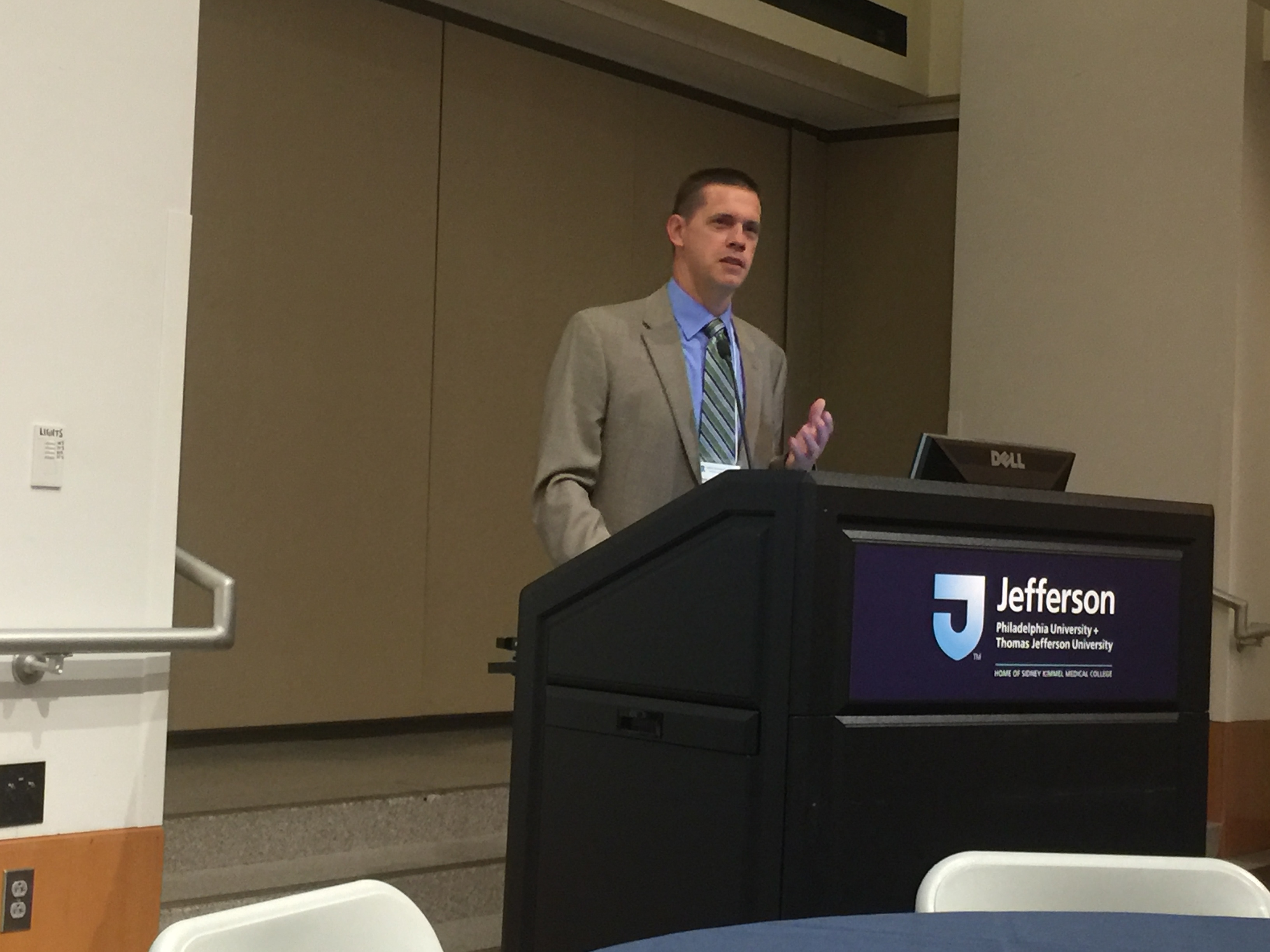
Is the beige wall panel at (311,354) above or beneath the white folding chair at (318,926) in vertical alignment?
above

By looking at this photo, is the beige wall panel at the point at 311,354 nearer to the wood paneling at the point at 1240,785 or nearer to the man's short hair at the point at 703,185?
the man's short hair at the point at 703,185

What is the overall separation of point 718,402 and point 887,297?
3.73 m

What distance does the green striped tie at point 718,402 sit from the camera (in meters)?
2.74

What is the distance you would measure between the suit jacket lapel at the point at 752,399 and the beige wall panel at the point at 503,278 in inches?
100.0

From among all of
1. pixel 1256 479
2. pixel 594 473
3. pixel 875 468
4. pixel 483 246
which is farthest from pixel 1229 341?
pixel 594 473

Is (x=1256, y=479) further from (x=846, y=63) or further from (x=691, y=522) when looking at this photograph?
(x=691, y=522)

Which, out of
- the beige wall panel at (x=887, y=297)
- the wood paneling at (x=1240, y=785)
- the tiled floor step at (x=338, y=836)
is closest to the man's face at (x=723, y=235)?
the tiled floor step at (x=338, y=836)

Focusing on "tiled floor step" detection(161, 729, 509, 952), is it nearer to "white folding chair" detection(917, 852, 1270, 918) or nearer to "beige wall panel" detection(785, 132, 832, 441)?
"white folding chair" detection(917, 852, 1270, 918)

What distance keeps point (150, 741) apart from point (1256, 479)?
358 cm

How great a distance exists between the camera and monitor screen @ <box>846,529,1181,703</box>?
6.46 feet

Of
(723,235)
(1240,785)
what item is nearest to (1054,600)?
(723,235)

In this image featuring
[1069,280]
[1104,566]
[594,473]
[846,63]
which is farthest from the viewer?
[846,63]

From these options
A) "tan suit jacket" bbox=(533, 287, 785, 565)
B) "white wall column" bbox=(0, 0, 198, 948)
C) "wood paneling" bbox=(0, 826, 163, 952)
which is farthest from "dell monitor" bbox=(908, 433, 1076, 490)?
"wood paneling" bbox=(0, 826, 163, 952)

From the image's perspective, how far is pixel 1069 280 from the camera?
5238 mm
